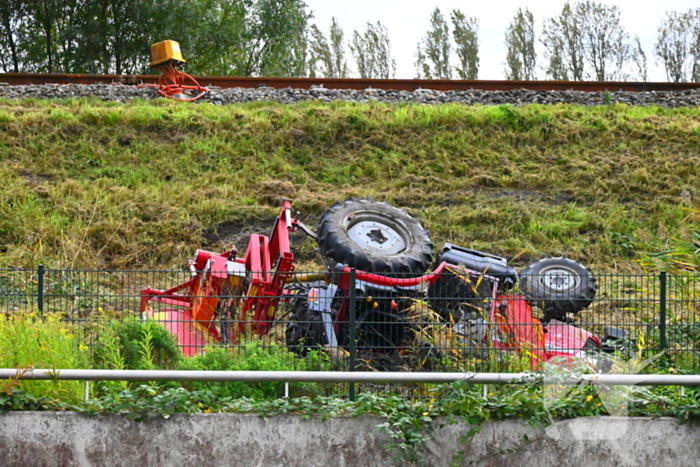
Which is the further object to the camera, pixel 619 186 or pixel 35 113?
pixel 35 113

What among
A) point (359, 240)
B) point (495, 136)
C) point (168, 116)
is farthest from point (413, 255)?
point (168, 116)

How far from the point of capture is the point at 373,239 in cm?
988

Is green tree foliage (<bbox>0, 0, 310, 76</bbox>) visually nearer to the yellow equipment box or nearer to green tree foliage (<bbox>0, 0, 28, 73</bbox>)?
green tree foliage (<bbox>0, 0, 28, 73</bbox>)

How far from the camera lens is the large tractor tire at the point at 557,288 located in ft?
27.9

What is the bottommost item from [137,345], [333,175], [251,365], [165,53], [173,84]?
[251,365]

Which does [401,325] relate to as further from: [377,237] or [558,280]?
[558,280]

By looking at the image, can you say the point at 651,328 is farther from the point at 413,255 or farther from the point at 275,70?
the point at 275,70

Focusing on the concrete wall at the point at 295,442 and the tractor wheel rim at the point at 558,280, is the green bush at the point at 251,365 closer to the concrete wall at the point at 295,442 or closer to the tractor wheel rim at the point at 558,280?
the concrete wall at the point at 295,442

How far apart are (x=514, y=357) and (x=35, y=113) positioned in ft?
45.8

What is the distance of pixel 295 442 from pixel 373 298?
156 centimetres

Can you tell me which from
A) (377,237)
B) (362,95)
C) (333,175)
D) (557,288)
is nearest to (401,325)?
(377,237)

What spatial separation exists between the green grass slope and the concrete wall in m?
7.61

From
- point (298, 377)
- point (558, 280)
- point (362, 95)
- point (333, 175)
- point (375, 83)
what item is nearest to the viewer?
point (298, 377)

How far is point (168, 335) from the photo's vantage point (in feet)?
24.1
